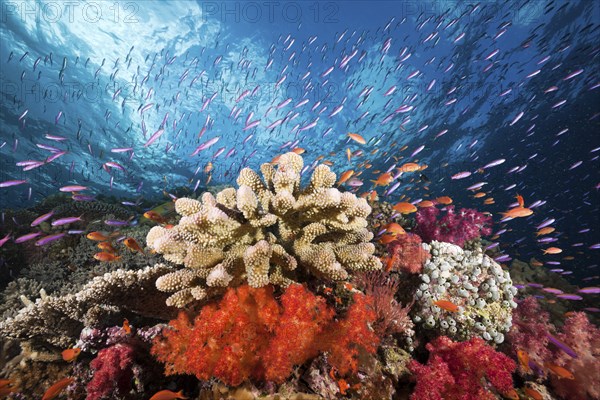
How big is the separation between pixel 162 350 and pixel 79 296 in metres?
1.35

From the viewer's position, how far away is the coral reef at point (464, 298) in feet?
12.7

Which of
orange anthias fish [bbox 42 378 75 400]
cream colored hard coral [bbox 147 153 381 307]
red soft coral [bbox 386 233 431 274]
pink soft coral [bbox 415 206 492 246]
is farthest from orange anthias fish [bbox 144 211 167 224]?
pink soft coral [bbox 415 206 492 246]

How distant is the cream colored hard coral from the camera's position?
2604 millimetres

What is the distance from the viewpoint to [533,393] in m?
3.42

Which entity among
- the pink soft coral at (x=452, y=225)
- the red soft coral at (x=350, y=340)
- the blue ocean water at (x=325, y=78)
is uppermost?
the blue ocean water at (x=325, y=78)

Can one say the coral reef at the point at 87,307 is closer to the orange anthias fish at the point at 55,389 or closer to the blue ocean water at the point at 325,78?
the orange anthias fish at the point at 55,389

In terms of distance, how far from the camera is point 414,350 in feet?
12.6

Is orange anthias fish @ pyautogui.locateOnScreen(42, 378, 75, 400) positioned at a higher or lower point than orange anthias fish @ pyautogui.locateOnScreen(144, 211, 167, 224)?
lower

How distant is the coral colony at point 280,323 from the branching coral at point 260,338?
0.01 metres

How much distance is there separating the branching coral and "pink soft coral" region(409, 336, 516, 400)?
78 centimetres

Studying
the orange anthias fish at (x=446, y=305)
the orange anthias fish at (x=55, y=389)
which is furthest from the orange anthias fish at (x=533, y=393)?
the orange anthias fish at (x=55, y=389)

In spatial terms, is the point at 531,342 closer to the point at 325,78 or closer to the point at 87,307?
the point at 87,307

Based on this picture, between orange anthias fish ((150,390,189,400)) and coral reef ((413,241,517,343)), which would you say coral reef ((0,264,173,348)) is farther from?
coral reef ((413,241,517,343))

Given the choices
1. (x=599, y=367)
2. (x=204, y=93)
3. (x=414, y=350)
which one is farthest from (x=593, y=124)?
(x=204, y=93)
